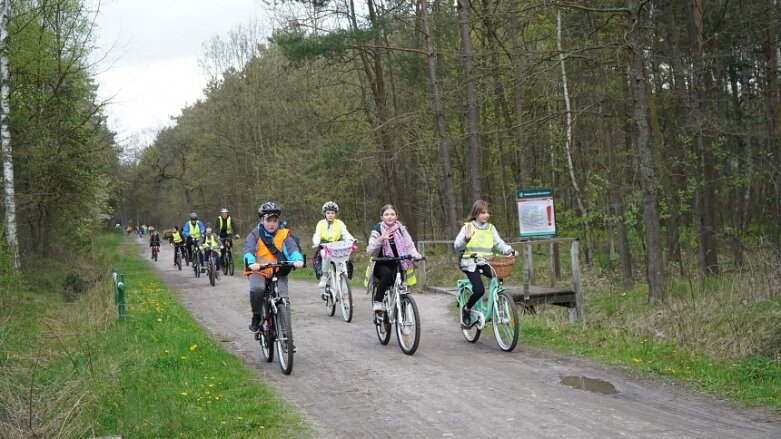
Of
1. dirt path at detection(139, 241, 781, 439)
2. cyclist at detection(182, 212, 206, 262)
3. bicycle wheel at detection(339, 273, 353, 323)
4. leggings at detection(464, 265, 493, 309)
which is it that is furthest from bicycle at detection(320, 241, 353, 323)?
cyclist at detection(182, 212, 206, 262)

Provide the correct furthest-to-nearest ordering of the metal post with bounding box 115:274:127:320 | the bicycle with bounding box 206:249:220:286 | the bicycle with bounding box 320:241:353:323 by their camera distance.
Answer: the bicycle with bounding box 206:249:220:286 < the metal post with bounding box 115:274:127:320 < the bicycle with bounding box 320:241:353:323

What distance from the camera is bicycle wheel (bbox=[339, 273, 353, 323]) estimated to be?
41.5 ft

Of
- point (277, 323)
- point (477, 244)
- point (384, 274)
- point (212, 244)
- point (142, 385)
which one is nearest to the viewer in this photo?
point (142, 385)

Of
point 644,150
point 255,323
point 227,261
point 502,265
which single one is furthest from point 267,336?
point 227,261

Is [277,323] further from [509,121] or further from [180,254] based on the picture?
[180,254]

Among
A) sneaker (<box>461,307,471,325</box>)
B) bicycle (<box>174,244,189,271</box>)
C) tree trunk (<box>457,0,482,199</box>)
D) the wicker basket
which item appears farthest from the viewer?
bicycle (<box>174,244,189,271</box>)

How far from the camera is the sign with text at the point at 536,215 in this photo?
48.4 feet

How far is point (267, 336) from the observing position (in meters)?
9.34

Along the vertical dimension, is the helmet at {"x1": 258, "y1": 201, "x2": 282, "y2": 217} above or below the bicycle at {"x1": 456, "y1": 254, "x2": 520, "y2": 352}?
above

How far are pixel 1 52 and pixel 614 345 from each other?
1825 centimetres

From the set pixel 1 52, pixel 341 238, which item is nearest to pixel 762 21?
pixel 341 238

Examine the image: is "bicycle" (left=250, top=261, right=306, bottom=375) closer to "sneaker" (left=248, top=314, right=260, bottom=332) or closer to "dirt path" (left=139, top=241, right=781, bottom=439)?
"sneaker" (left=248, top=314, right=260, bottom=332)

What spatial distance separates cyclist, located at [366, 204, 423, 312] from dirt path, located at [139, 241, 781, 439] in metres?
0.84

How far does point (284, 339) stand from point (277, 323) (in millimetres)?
258
